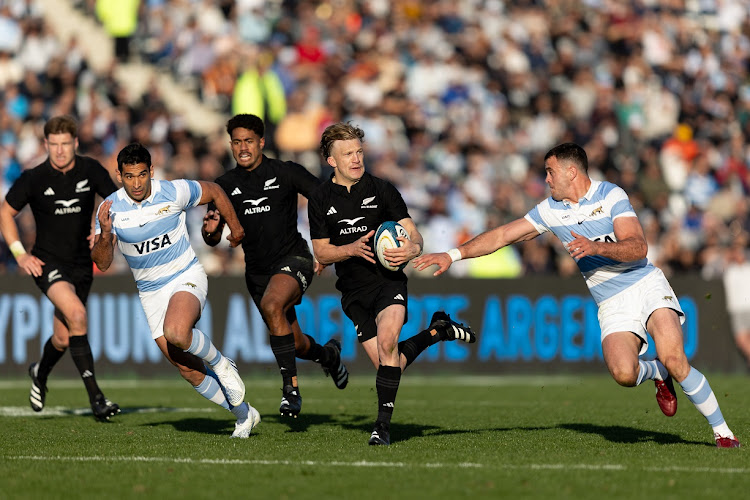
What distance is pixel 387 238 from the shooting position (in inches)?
395

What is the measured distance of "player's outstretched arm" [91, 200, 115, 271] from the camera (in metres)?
10.3

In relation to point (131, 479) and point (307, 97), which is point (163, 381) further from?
point (131, 479)

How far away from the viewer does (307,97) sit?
73.6ft

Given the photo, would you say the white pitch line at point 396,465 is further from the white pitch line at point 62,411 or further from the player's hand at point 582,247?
the white pitch line at point 62,411

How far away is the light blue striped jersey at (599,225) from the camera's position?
983cm

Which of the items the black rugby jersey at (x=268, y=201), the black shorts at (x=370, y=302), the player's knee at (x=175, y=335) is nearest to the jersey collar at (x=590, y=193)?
the black shorts at (x=370, y=302)

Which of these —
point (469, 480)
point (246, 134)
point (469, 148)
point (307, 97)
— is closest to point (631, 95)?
point (469, 148)

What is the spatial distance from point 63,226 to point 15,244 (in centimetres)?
56

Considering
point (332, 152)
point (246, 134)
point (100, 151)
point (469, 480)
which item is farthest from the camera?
point (100, 151)

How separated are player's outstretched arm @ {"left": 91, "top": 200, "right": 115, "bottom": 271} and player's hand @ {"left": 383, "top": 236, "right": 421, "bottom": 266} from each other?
Answer: 2290 millimetres

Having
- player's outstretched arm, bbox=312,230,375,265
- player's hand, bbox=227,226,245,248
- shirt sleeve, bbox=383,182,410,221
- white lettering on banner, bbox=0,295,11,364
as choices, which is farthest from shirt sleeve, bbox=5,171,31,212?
white lettering on banner, bbox=0,295,11,364

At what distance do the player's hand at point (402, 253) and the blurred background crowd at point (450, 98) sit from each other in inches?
404

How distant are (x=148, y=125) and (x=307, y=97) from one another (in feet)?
9.21

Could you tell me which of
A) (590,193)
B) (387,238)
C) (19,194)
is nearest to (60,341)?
(19,194)
